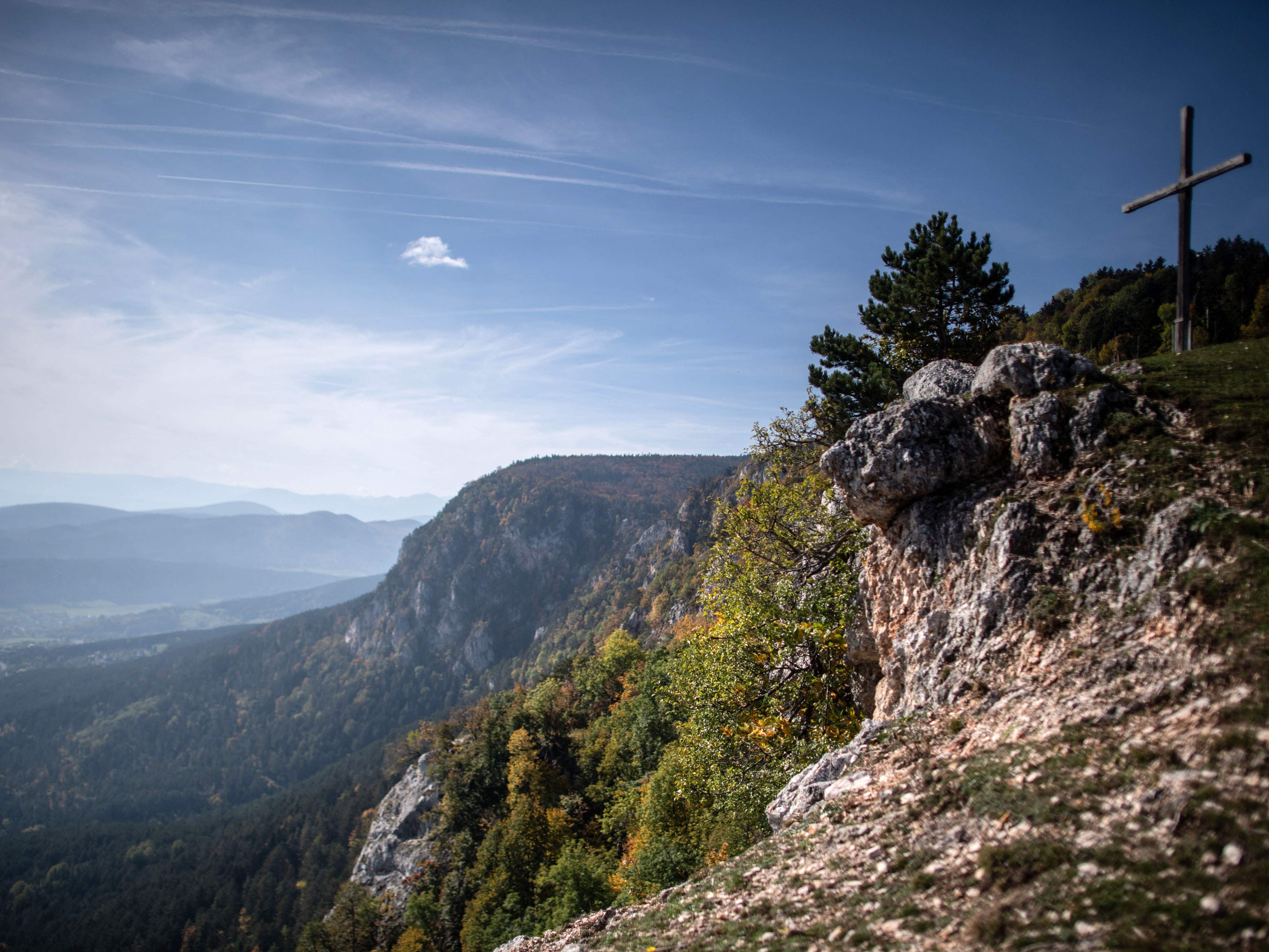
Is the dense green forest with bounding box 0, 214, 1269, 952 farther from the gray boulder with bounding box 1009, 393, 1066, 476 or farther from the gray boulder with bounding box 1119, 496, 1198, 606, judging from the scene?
the gray boulder with bounding box 1119, 496, 1198, 606

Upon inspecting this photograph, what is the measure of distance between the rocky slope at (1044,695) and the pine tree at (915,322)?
31.3 ft

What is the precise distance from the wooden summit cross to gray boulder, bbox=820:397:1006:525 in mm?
6378

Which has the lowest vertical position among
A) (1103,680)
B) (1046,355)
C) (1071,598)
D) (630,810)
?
(630,810)

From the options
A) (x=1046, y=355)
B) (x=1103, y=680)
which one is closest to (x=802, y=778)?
(x=1103, y=680)

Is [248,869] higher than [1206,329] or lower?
lower

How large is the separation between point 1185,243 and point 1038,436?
8.69 meters

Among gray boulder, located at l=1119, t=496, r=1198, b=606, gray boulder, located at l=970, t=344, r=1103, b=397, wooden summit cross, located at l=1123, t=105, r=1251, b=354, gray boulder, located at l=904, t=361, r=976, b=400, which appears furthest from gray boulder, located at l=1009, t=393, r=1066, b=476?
wooden summit cross, located at l=1123, t=105, r=1251, b=354

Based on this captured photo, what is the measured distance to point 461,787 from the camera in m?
51.9

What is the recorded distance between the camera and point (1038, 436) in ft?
39.1

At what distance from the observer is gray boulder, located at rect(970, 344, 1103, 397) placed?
41.3 ft

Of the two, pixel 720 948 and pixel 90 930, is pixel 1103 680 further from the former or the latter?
pixel 90 930

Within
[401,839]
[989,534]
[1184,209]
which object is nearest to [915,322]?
[1184,209]

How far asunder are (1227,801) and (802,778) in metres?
8.11

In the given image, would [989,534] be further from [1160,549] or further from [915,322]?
[915,322]
